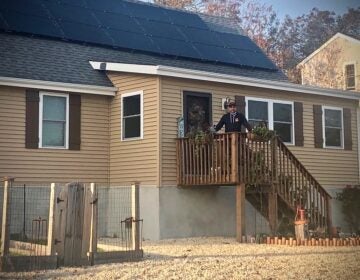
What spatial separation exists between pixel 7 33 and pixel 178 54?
12.6 feet

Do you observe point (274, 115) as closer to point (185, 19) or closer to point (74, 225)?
point (185, 19)

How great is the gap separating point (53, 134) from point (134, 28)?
386cm

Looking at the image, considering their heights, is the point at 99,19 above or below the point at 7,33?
above

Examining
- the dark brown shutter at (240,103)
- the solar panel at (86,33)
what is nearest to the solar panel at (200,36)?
the solar panel at (86,33)

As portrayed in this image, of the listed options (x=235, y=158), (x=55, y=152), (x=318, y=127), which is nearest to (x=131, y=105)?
(x=55, y=152)

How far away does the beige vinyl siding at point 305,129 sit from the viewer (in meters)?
10.2

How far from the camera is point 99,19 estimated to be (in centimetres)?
1289

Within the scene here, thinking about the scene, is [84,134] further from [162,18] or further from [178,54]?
[162,18]

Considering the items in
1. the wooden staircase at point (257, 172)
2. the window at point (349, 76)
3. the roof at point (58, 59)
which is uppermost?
the roof at point (58, 59)

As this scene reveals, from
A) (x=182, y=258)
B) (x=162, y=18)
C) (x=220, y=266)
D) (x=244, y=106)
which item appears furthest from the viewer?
(x=162, y=18)

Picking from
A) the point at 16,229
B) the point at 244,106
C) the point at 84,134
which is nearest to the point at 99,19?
the point at 84,134

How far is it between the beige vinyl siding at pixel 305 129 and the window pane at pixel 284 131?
0.87ft

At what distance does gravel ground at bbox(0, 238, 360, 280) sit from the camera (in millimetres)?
5156

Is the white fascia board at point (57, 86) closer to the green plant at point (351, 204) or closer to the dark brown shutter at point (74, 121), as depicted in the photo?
the dark brown shutter at point (74, 121)
